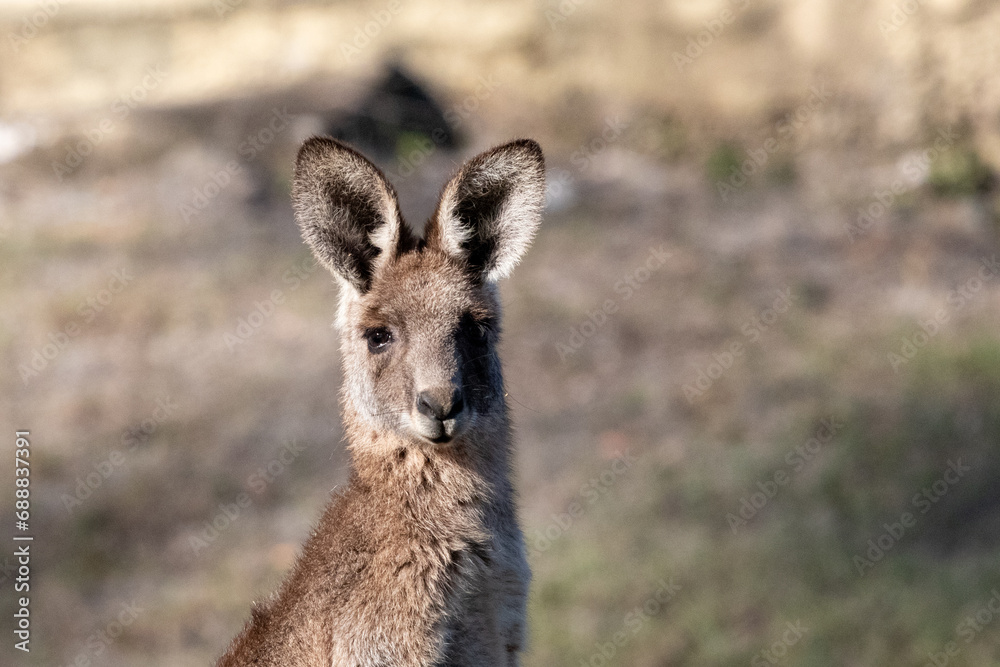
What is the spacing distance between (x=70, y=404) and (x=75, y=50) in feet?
20.0

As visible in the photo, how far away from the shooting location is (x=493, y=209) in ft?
12.7

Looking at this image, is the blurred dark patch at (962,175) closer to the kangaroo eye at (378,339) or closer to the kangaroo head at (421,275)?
the kangaroo head at (421,275)

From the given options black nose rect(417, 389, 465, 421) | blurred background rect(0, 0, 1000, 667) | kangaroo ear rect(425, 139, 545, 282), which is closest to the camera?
black nose rect(417, 389, 465, 421)

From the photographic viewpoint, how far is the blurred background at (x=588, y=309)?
7.66 m

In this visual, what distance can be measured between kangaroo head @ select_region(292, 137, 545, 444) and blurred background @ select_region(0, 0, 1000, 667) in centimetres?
374

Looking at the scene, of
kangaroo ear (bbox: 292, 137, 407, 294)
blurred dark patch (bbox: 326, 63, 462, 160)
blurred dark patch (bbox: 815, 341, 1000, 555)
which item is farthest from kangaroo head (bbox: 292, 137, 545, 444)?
blurred dark patch (bbox: 326, 63, 462, 160)

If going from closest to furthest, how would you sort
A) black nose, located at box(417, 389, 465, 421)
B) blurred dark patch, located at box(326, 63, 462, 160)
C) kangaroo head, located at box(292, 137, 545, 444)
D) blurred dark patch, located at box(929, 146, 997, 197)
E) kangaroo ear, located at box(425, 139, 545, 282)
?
1. black nose, located at box(417, 389, 465, 421)
2. kangaroo head, located at box(292, 137, 545, 444)
3. kangaroo ear, located at box(425, 139, 545, 282)
4. blurred dark patch, located at box(929, 146, 997, 197)
5. blurred dark patch, located at box(326, 63, 462, 160)

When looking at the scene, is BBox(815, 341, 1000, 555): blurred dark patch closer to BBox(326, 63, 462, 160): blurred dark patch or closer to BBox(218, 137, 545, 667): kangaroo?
BBox(218, 137, 545, 667): kangaroo

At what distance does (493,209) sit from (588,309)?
6657mm

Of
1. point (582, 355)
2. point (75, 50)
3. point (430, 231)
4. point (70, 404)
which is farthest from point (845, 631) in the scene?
point (75, 50)

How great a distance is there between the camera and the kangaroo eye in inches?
146

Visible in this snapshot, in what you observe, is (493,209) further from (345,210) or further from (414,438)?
(414,438)

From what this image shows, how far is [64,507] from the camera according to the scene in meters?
9.16

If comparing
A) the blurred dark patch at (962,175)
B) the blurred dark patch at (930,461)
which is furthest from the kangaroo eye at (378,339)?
the blurred dark patch at (962,175)
